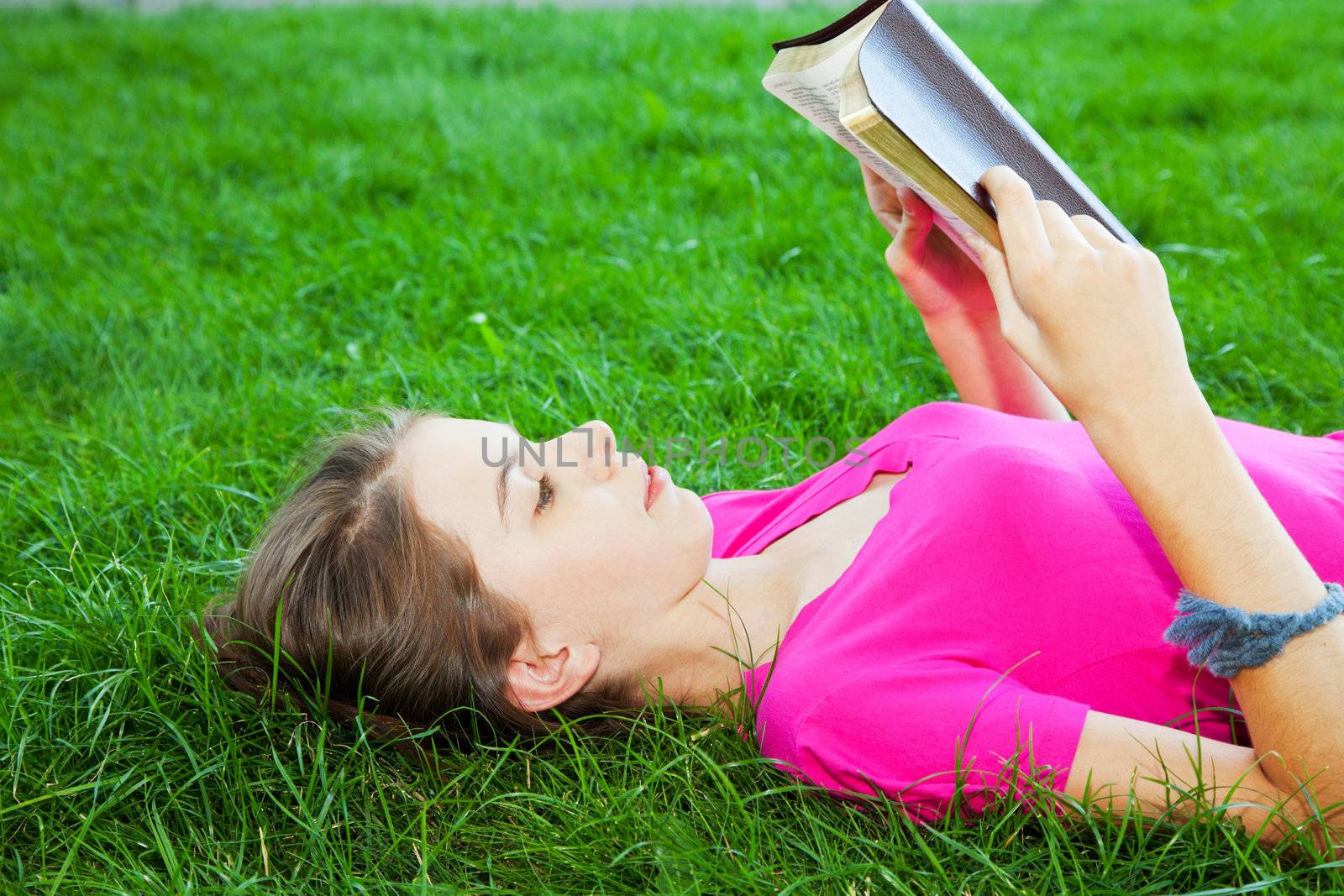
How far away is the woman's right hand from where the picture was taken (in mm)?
1352

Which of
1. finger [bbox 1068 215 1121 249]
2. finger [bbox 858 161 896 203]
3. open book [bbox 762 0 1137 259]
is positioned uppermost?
open book [bbox 762 0 1137 259]

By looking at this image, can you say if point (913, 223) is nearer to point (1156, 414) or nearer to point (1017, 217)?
point (1017, 217)

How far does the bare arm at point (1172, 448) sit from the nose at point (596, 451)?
2.37 ft

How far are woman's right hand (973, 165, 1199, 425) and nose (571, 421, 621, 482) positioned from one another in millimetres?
716

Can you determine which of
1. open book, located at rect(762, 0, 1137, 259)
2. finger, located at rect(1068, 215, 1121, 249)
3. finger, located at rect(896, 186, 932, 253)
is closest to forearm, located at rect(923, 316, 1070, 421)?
finger, located at rect(896, 186, 932, 253)

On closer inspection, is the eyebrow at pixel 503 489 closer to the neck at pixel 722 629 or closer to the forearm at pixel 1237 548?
the neck at pixel 722 629

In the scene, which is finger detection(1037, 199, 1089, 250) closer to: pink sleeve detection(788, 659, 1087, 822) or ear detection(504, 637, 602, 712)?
pink sleeve detection(788, 659, 1087, 822)

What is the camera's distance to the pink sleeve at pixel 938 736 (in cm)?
148

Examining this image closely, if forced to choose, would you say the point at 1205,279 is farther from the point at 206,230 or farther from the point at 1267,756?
the point at 206,230

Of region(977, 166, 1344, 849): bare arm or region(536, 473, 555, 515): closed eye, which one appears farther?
region(536, 473, 555, 515): closed eye

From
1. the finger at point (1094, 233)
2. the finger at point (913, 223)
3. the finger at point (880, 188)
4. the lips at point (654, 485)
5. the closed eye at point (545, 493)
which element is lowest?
the lips at point (654, 485)

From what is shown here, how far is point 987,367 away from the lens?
221cm

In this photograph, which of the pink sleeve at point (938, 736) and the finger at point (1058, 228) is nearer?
the finger at point (1058, 228)

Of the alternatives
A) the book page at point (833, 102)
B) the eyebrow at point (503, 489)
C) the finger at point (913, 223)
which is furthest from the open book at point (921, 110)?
the eyebrow at point (503, 489)
